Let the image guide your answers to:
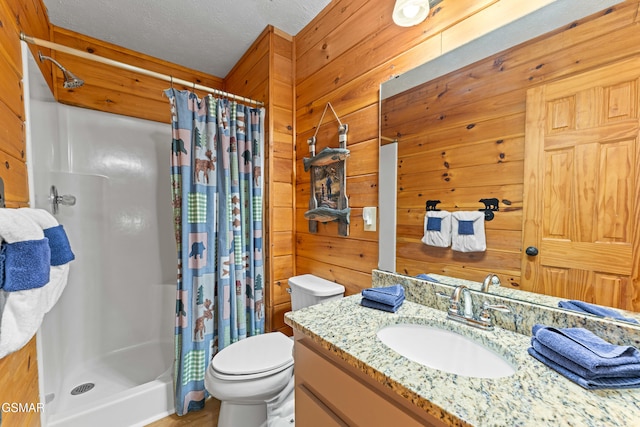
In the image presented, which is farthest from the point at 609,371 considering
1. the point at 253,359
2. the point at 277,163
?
the point at 277,163

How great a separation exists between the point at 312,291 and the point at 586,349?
109 centimetres

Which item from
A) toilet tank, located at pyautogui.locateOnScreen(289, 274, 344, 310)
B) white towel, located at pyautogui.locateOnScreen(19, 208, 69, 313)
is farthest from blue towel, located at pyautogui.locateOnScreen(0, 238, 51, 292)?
toilet tank, located at pyautogui.locateOnScreen(289, 274, 344, 310)

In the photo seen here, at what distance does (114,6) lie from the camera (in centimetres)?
153

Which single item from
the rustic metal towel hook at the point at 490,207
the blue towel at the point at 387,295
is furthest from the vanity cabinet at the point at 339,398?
the rustic metal towel hook at the point at 490,207

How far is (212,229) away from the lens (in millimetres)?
1568

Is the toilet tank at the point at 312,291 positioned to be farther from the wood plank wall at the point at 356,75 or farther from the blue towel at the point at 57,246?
the blue towel at the point at 57,246

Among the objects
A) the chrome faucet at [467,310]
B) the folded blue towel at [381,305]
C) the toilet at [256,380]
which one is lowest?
the toilet at [256,380]

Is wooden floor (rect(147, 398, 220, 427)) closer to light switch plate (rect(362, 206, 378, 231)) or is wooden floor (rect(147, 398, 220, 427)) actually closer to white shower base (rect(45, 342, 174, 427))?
white shower base (rect(45, 342, 174, 427))

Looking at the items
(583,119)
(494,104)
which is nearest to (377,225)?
(494,104)

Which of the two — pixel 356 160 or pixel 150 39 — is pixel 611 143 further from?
pixel 150 39

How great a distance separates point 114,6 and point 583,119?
236 centimetres

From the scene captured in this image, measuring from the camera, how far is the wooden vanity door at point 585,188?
2.06 ft

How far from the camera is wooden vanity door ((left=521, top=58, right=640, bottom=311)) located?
2.06 feet

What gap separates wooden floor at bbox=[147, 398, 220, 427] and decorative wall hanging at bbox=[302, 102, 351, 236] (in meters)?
1.25
